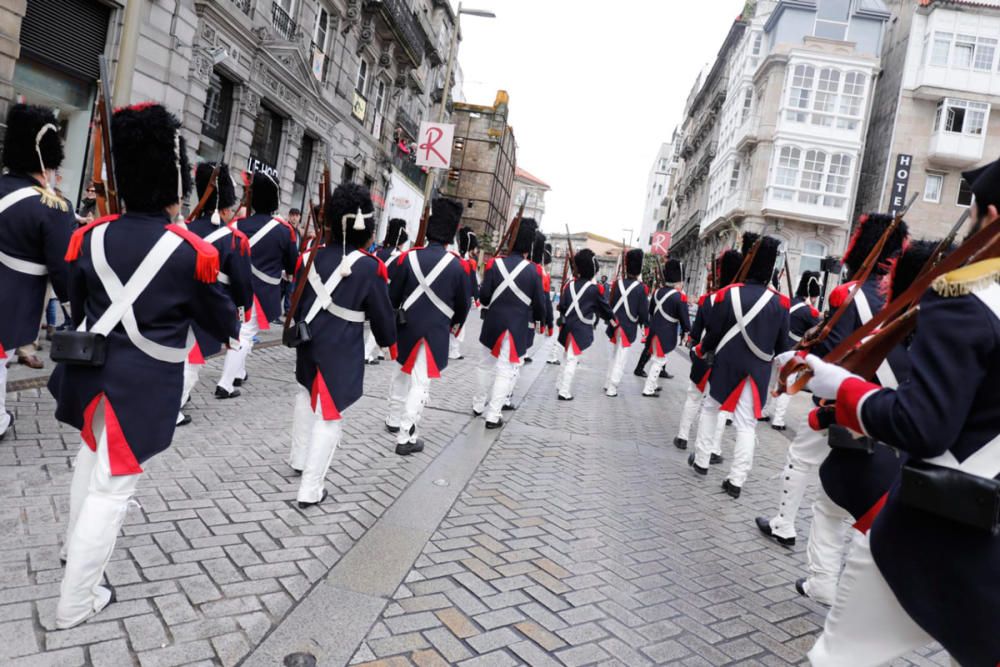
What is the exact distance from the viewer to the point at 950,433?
184cm

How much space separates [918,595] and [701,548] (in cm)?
275

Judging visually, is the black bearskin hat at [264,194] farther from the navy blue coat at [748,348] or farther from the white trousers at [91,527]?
the navy blue coat at [748,348]

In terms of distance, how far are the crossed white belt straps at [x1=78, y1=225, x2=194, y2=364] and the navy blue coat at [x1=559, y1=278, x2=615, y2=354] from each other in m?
7.79

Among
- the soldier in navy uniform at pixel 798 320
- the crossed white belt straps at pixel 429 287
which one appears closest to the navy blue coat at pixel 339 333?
the crossed white belt straps at pixel 429 287

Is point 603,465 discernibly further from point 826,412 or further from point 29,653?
point 29,653

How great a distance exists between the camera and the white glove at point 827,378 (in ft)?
7.14

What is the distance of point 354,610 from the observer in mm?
3207

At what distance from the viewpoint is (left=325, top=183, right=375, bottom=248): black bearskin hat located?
15.4ft

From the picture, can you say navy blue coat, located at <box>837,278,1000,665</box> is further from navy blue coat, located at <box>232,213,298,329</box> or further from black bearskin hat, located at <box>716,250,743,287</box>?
navy blue coat, located at <box>232,213,298,329</box>

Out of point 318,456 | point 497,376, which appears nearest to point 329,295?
point 318,456

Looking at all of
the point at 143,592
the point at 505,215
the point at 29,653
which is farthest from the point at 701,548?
the point at 505,215

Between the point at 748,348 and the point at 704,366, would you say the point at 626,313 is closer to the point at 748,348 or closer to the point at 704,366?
the point at 704,366

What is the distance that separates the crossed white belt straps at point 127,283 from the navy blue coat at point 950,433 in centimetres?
272

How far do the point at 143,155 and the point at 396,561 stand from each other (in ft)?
7.92
